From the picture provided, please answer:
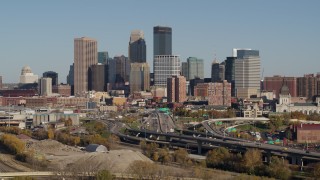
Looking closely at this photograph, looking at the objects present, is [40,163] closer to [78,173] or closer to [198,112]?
[78,173]

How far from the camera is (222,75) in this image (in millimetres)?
145500

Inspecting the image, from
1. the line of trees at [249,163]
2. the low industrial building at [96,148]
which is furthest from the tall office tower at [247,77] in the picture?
the line of trees at [249,163]

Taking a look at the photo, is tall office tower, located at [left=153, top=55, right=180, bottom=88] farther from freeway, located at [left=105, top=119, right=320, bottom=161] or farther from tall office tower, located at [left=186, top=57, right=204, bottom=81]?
freeway, located at [left=105, top=119, right=320, bottom=161]

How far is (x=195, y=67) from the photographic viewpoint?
171 m

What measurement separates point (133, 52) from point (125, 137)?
4360 inches

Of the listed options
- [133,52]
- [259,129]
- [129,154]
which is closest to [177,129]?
[259,129]

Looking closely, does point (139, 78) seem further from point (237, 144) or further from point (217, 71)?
point (237, 144)

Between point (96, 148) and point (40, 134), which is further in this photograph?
point (40, 134)

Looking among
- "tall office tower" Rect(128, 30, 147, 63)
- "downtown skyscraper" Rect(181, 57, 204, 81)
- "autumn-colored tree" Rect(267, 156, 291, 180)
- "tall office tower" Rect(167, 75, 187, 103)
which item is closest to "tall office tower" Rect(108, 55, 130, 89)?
"tall office tower" Rect(128, 30, 147, 63)

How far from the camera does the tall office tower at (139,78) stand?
475ft

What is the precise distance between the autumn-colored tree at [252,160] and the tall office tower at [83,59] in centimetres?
10167

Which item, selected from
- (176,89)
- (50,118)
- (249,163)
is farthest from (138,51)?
(249,163)

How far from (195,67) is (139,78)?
94.2ft

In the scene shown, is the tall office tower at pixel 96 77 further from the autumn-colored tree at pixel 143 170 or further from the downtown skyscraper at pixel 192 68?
the autumn-colored tree at pixel 143 170
